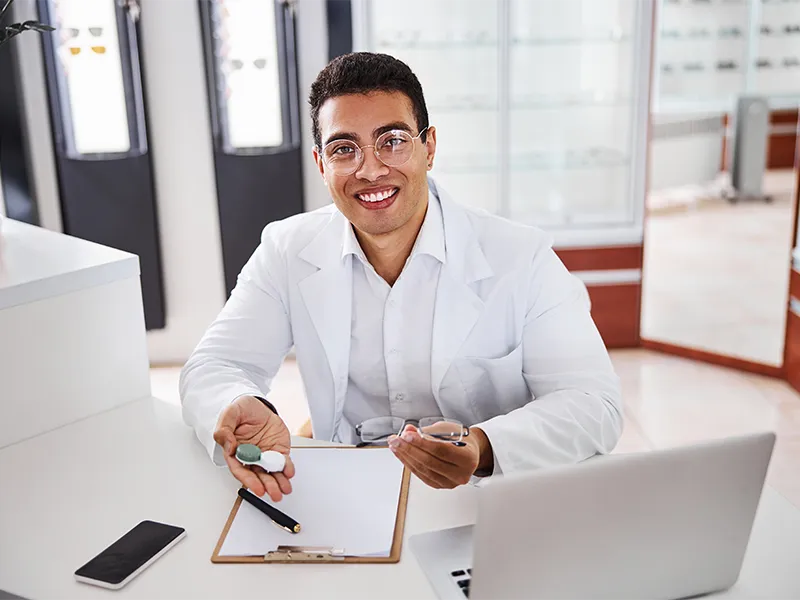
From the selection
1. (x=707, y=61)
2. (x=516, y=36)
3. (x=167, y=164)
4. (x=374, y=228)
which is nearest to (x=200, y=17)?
(x=167, y=164)

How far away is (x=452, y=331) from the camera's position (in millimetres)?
1740

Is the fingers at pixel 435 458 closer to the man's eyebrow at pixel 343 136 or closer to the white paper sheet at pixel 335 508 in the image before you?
the white paper sheet at pixel 335 508

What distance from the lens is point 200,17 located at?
3.54 metres

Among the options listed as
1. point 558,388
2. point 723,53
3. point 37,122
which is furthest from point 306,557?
point 723,53

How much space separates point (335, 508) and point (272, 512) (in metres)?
0.10

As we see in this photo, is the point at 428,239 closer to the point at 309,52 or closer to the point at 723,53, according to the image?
the point at 309,52

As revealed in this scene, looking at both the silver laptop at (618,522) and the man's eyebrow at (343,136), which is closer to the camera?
the silver laptop at (618,522)

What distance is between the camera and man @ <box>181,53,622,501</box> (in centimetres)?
165

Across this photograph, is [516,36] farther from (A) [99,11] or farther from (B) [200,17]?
(A) [99,11]

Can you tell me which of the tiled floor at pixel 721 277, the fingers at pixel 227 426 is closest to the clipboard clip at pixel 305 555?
the fingers at pixel 227 426

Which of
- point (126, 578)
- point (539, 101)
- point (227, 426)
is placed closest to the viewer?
point (126, 578)

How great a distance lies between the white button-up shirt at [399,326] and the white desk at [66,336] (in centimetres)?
49

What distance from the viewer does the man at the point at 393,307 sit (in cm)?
165

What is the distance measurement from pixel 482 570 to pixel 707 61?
6.24 m
